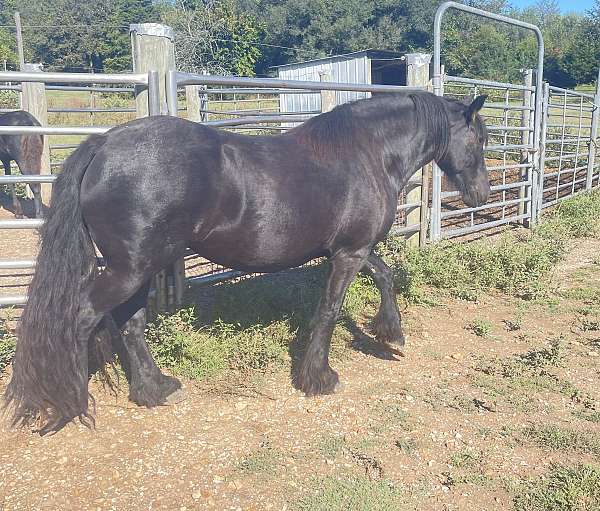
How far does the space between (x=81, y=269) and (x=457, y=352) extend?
2.60m

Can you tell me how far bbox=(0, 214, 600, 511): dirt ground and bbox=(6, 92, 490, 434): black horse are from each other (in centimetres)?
21

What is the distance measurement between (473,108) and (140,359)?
277 cm

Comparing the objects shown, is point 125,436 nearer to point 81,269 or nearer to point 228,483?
point 228,483

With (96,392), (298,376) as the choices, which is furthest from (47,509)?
(298,376)

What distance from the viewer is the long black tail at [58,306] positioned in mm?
2691

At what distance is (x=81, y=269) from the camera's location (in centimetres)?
274

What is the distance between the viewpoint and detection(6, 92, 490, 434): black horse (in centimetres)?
263

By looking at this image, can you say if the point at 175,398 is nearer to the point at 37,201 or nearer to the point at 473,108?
the point at 473,108

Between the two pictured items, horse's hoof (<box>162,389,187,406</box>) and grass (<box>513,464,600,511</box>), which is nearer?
grass (<box>513,464,600,511</box>)

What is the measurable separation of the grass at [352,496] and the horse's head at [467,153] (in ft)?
7.96

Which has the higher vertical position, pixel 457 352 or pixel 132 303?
pixel 132 303

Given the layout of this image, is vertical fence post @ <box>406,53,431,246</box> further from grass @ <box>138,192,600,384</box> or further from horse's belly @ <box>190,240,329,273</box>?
horse's belly @ <box>190,240,329,273</box>

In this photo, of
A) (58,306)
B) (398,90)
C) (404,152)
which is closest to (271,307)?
A: (404,152)

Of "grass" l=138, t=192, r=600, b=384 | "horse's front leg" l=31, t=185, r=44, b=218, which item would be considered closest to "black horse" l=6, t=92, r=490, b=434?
"grass" l=138, t=192, r=600, b=384
